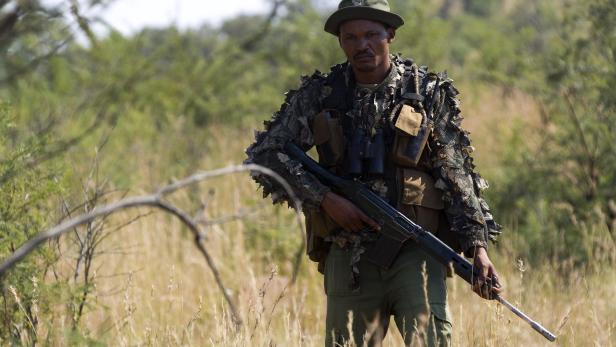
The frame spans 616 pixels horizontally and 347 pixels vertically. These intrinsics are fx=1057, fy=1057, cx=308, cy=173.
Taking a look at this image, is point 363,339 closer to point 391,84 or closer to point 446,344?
point 446,344

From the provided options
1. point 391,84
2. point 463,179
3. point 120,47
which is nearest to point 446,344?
point 463,179

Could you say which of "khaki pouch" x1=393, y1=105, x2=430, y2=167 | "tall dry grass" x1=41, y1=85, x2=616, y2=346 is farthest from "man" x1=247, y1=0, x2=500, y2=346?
"tall dry grass" x1=41, y1=85, x2=616, y2=346

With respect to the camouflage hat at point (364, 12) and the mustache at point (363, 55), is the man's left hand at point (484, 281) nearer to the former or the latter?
the mustache at point (363, 55)

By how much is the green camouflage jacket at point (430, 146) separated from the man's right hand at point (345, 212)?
0.13 ft

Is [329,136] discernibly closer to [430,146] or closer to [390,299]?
[430,146]

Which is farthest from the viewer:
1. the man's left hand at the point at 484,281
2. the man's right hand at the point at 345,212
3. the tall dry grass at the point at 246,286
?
the tall dry grass at the point at 246,286

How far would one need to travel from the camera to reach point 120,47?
12445 millimetres

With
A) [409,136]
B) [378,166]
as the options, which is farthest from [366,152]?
[409,136]

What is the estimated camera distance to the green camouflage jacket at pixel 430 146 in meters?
4.04

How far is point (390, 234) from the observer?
13.1ft

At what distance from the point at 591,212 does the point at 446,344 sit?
3.74 meters

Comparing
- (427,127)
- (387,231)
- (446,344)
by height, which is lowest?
(446,344)

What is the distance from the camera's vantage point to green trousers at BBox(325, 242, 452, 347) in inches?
156

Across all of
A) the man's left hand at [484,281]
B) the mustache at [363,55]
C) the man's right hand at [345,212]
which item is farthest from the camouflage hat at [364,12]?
the man's left hand at [484,281]
